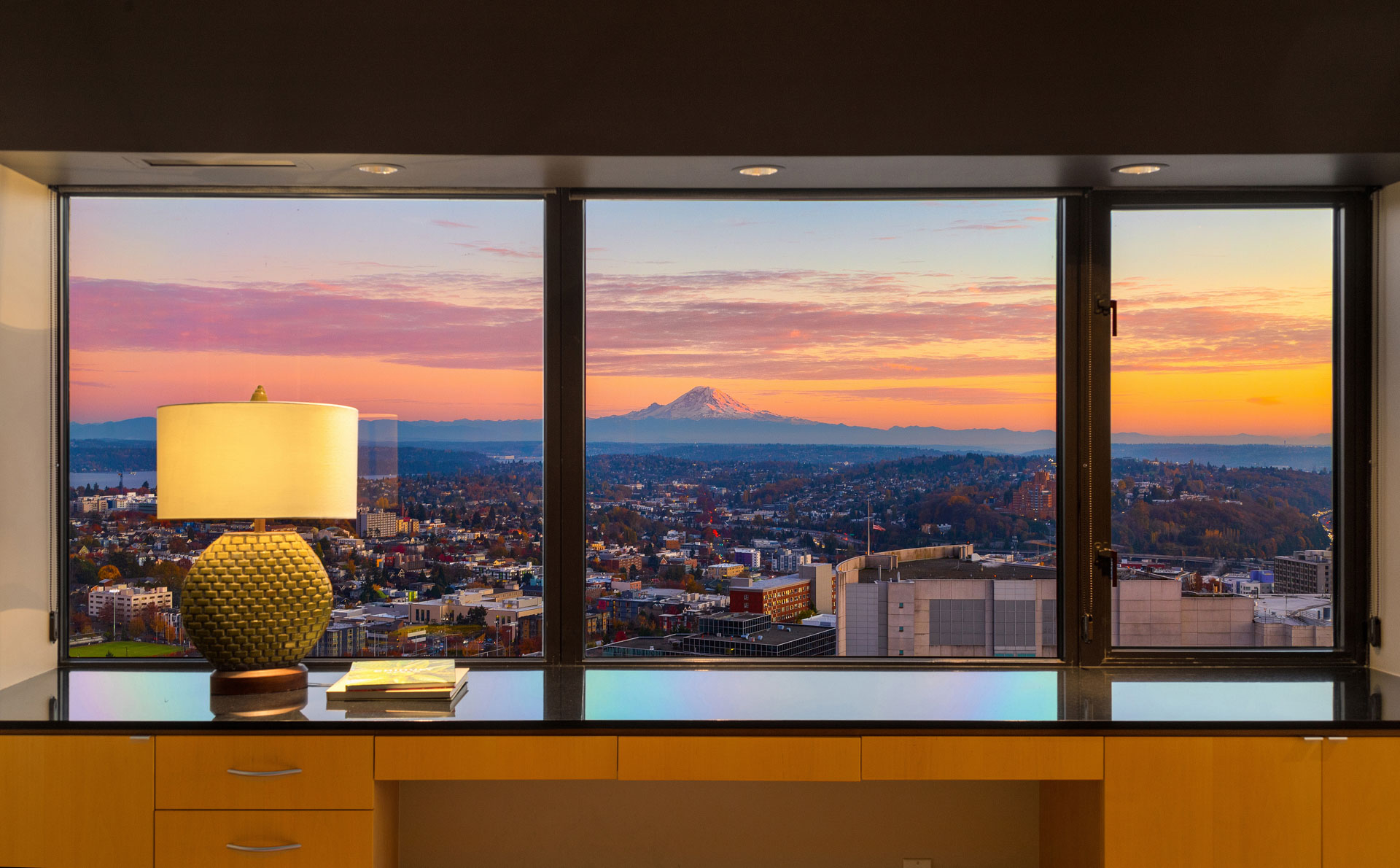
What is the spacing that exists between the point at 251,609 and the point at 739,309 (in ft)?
4.73

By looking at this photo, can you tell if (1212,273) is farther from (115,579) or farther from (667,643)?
(115,579)

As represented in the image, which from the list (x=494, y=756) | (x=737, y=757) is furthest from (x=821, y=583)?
(x=494, y=756)

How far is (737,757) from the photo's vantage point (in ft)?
6.57

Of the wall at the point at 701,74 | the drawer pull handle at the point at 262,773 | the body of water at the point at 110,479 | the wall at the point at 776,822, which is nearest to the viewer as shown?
the drawer pull handle at the point at 262,773

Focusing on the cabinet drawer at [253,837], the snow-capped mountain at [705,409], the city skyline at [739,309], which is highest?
the city skyline at [739,309]

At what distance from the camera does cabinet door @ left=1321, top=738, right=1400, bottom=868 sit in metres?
1.98

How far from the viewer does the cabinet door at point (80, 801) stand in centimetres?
197

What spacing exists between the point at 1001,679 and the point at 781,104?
1.53m

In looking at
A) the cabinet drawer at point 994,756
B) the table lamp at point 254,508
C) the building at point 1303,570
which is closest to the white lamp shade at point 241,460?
the table lamp at point 254,508

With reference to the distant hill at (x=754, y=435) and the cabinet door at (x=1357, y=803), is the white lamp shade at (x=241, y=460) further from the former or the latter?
the cabinet door at (x=1357, y=803)

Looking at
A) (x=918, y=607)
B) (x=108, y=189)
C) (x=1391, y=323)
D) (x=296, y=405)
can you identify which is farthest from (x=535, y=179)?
(x=1391, y=323)

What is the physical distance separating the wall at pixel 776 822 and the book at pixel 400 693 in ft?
1.66

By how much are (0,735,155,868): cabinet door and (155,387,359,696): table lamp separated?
24 cm

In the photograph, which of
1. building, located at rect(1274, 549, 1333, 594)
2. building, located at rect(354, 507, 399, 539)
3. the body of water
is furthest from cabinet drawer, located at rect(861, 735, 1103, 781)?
the body of water
